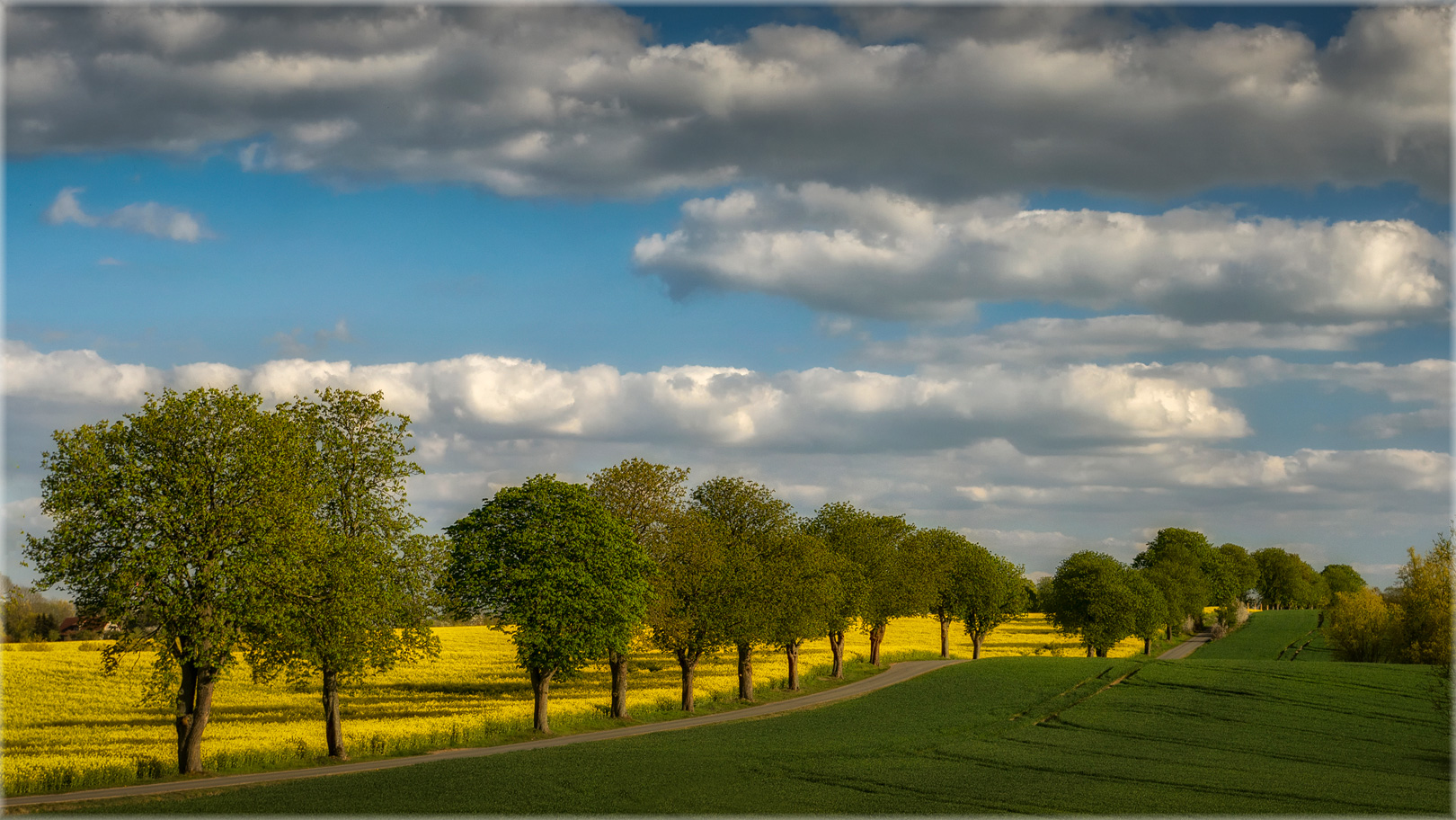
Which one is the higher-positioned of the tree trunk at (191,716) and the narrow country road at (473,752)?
the tree trunk at (191,716)

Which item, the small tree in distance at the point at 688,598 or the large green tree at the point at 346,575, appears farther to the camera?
the small tree in distance at the point at 688,598

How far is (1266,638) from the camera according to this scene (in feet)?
454

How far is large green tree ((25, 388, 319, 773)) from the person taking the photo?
Answer: 122ft

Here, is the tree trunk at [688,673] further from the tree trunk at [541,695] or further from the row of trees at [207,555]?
the row of trees at [207,555]

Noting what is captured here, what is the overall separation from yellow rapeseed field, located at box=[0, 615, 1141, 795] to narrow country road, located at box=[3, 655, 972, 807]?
6.78 ft

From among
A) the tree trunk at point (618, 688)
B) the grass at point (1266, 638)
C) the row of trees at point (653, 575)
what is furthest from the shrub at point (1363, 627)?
the tree trunk at point (618, 688)

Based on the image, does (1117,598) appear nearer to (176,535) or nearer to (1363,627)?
(1363,627)

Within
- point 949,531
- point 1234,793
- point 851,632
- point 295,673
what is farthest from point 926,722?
point 851,632

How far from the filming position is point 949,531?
123750mm

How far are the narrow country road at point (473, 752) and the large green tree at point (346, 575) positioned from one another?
3.97 meters

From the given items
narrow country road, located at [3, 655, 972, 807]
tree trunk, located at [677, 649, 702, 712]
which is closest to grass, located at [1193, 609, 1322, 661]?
narrow country road, located at [3, 655, 972, 807]

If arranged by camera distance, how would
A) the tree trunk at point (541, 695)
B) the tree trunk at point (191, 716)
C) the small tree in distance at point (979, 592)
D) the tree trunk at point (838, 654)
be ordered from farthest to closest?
the small tree in distance at point (979, 592) < the tree trunk at point (838, 654) < the tree trunk at point (541, 695) < the tree trunk at point (191, 716)

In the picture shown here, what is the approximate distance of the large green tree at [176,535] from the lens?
37.1 metres

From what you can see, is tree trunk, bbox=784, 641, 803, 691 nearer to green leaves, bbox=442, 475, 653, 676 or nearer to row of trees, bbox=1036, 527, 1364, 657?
green leaves, bbox=442, 475, 653, 676
